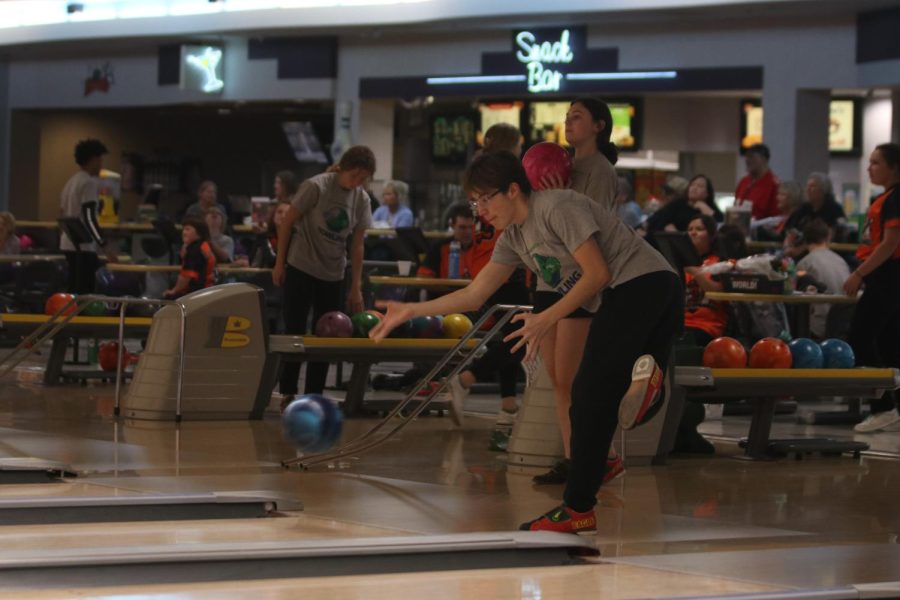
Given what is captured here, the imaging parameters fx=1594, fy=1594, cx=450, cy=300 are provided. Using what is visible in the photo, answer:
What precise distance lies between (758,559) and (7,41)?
65.3 ft

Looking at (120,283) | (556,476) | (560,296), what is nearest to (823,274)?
(556,476)

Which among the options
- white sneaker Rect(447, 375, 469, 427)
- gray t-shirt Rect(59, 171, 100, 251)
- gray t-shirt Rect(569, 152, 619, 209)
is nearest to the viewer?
gray t-shirt Rect(569, 152, 619, 209)

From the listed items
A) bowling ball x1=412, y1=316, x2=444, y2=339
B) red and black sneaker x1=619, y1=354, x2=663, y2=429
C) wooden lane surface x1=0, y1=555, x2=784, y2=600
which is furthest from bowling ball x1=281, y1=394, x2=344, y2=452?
bowling ball x1=412, y1=316, x2=444, y2=339

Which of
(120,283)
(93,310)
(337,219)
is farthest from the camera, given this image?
(120,283)

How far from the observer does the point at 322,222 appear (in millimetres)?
8812

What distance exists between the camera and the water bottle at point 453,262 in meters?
11.2

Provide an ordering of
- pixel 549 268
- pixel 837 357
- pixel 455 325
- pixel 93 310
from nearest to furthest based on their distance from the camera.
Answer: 1. pixel 549 268
2. pixel 837 357
3. pixel 455 325
4. pixel 93 310

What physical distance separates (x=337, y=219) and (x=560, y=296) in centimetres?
297

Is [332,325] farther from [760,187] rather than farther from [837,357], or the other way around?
[760,187]

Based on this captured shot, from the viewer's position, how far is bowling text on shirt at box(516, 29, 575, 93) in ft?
59.0

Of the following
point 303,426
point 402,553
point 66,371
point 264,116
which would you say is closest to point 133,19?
point 264,116

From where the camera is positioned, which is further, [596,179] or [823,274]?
[823,274]

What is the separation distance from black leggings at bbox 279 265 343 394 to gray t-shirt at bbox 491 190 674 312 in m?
3.76

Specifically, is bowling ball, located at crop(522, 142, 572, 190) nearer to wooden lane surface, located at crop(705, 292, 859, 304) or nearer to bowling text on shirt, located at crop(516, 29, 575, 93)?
wooden lane surface, located at crop(705, 292, 859, 304)
